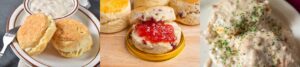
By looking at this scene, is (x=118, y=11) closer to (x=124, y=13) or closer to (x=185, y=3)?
(x=124, y=13)

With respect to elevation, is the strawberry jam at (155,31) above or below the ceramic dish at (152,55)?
above

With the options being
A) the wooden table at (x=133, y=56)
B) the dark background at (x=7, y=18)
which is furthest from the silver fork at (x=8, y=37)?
the wooden table at (x=133, y=56)

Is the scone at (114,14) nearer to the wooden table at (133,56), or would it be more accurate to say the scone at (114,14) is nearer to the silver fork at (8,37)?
the wooden table at (133,56)

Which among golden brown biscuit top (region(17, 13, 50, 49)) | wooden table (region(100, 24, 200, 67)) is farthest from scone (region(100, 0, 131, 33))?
golden brown biscuit top (region(17, 13, 50, 49))

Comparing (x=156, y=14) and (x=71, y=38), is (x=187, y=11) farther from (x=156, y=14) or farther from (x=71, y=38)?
(x=71, y=38)

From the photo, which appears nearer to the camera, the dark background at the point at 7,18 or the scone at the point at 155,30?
the scone at the point at 155,30

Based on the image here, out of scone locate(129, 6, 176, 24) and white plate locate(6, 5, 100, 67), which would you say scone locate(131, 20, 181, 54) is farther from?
white plate locate(6, 5, 100, 67)

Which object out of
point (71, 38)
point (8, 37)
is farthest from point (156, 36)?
point (8, 37)
